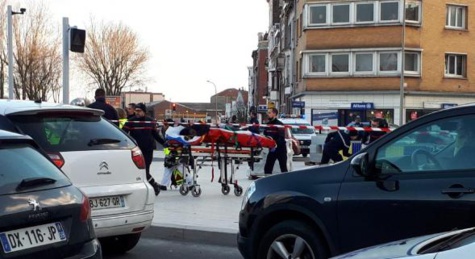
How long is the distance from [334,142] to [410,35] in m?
23.5

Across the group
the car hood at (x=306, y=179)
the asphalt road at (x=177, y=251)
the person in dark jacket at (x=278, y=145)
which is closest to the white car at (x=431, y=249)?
the car hood at (x=306, y=179)

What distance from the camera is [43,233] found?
410 cm

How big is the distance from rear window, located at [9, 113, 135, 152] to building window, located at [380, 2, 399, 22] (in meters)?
31.7

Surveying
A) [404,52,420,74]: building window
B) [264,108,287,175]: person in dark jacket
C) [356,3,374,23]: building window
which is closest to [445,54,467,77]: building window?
[404,52,420,74]: building window

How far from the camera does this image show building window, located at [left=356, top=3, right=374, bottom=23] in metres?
36.7

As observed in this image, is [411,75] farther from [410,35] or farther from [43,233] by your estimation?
[43,233]

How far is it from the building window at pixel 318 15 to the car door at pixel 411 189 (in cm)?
3345

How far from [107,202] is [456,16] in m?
35.8

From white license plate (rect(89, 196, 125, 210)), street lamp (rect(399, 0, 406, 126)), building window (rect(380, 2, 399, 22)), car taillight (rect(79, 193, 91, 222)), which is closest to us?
car taillight (rect(79, 193, 91, 222))

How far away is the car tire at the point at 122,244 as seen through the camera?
7.39m

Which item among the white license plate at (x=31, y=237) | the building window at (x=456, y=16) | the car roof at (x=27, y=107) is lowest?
the white license plate at (x=31, y=237)

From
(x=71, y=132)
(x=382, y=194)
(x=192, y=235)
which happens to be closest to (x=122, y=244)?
(x=192, y=235)

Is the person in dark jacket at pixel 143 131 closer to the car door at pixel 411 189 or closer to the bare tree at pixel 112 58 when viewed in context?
the car door at pixel 411 189

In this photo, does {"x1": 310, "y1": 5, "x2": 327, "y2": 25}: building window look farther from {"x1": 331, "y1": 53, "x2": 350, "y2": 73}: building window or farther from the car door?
the car door
